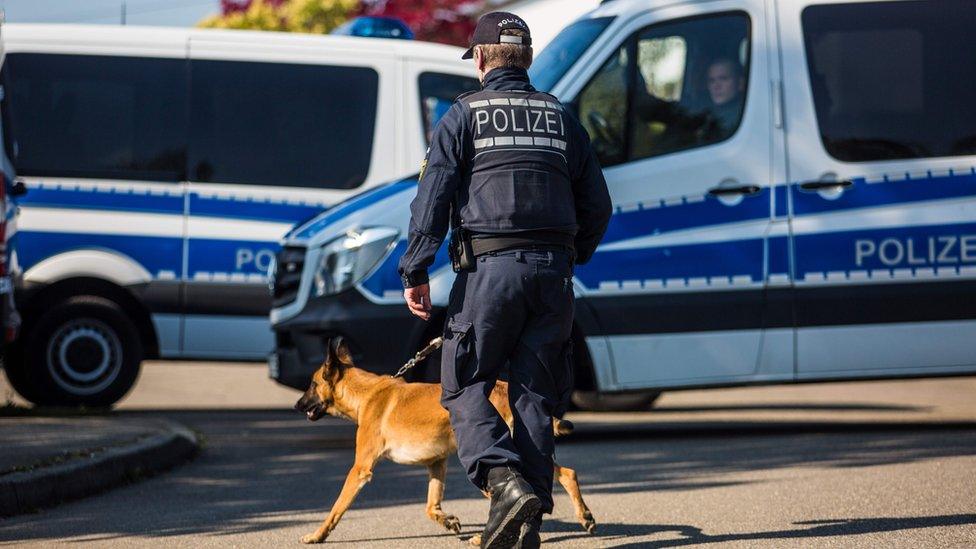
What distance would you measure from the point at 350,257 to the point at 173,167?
2555 millimetres

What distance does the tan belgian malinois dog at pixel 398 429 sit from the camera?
550cm

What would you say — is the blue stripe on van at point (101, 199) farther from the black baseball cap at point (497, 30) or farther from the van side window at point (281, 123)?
the black baseball cap at point (497, 30)

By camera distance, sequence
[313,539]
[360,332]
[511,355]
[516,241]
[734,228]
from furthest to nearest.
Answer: [734,228] → [360,332] → [313,539] → [511,355] → [516,241]

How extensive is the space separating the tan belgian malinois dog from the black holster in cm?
84

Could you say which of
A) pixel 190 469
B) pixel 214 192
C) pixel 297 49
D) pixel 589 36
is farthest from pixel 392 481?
pixel 297 49

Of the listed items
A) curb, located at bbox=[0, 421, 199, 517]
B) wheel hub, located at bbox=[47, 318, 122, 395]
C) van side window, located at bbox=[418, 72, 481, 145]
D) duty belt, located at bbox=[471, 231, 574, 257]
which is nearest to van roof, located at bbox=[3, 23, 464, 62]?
van side window, located at bbox=[418, 72, 481, 145]

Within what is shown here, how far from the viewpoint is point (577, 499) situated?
18.4 ft

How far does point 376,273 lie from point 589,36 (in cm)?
189

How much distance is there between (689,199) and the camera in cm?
824

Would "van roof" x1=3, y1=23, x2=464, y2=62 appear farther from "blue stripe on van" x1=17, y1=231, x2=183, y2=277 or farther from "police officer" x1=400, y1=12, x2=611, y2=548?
"police officer" x1=400, y1=12, x2=611, y2=548

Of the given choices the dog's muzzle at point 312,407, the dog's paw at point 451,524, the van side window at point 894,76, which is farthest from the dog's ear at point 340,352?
the van side window at point 894,76

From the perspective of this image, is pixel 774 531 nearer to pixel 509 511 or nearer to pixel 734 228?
pixel 509 511

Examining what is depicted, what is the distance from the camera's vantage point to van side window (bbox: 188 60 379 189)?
1039 cm

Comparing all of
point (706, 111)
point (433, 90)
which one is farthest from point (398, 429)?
point (433, 90)
